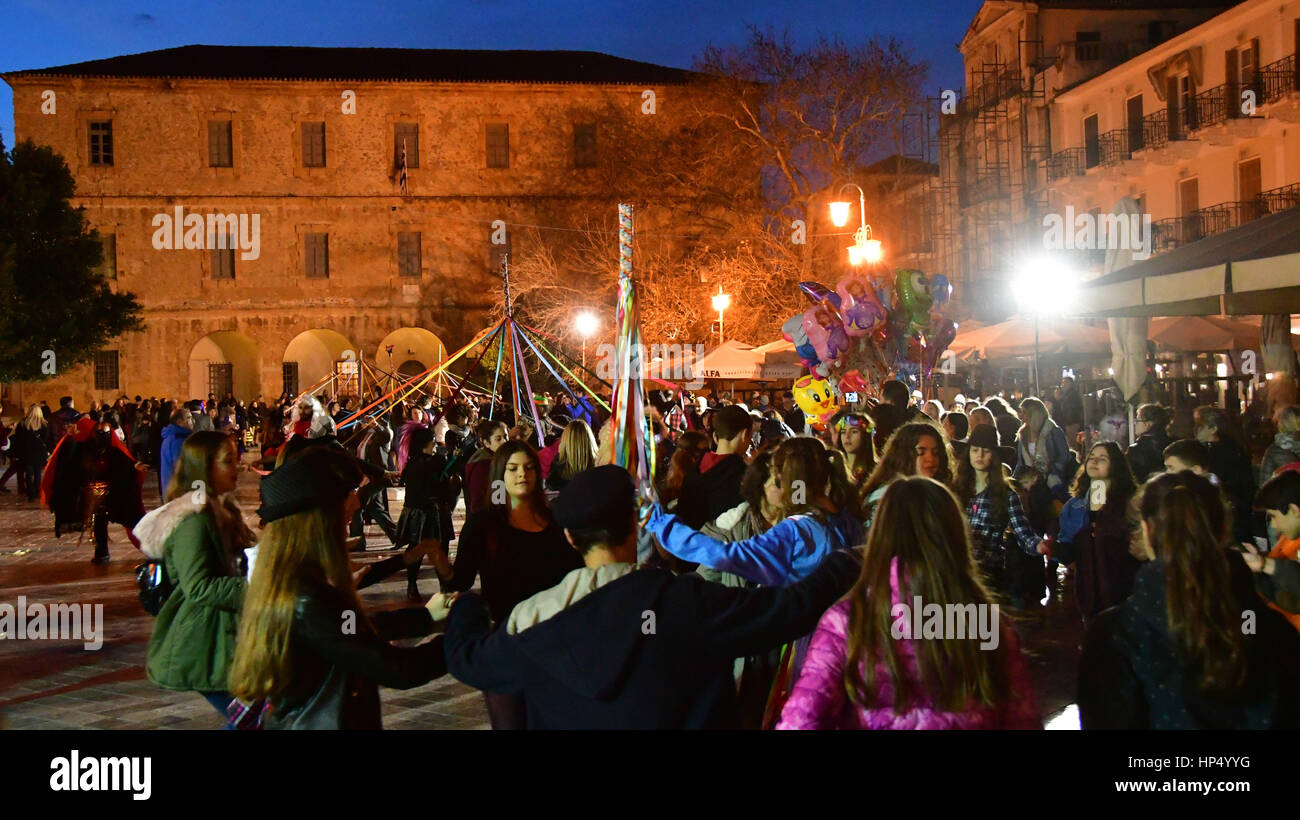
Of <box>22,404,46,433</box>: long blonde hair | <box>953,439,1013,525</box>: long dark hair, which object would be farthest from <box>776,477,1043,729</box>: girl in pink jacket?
<box>22,404,46,433</box>: long blonde hair

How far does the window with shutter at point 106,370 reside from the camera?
41812 millimetres

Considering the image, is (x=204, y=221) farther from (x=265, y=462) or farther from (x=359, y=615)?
(x=359, y=615)

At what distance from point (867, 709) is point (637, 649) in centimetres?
56

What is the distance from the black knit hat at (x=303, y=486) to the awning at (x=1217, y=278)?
5494 millimetres

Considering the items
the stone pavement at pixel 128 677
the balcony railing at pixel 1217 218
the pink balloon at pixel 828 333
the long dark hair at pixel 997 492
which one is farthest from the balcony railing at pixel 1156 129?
the long dark hair at pixel 997 492

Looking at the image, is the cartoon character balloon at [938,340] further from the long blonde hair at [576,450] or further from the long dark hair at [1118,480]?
the long dark hair at [1118,480]

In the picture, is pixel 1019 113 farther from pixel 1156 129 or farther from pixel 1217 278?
pixel 1217 278

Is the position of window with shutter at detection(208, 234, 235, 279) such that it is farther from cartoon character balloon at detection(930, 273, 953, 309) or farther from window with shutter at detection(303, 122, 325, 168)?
cartoon character balloon at detection(930, 273, 953, 309)

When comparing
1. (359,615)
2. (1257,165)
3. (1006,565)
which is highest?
(1257,165)

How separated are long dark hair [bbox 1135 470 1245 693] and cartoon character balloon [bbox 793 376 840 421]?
9.98 meters

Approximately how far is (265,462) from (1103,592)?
25.3ft

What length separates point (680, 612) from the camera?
2697 millimetres

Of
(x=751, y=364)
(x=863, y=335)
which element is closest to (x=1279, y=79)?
(x=751, y=364)

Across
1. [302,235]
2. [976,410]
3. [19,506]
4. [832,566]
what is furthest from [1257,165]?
[302,235]
